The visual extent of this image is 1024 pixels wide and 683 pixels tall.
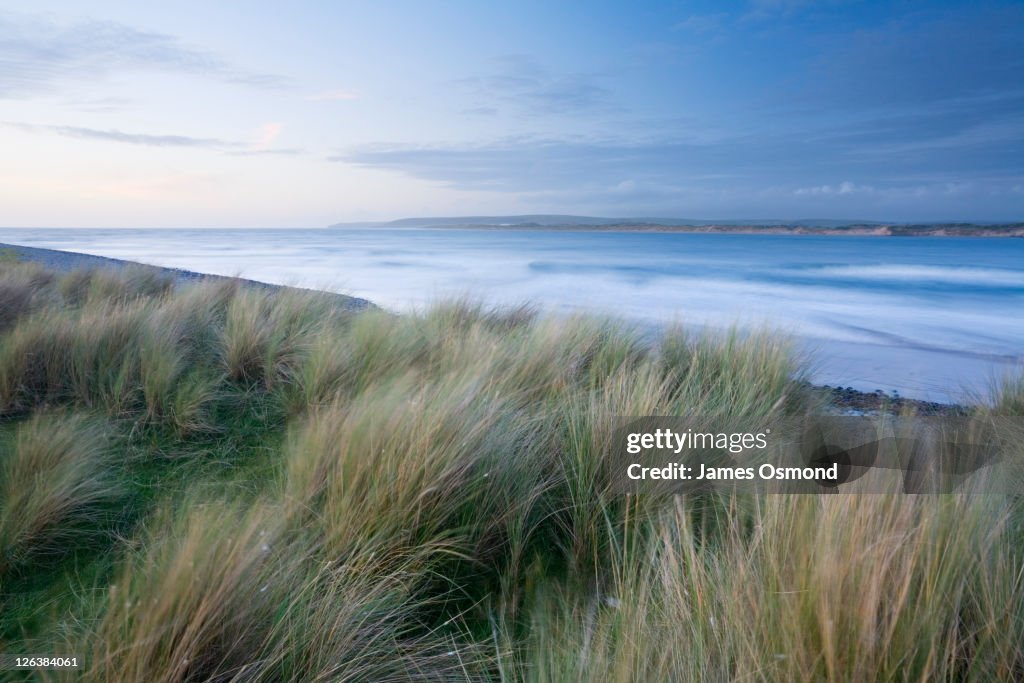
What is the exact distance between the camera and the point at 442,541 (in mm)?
1854

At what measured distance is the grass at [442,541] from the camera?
49.7 inches

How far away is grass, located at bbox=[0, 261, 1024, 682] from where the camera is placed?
1263 millimetres

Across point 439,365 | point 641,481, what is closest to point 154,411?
point 439,365

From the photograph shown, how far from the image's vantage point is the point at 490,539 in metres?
2.01

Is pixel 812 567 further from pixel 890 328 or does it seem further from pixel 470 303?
pixel 890 328

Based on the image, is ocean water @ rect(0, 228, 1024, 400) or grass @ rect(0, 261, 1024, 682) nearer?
grass @ rect(0, 261, 1024, 682)

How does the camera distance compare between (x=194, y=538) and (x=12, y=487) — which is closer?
(x=194, y=538)

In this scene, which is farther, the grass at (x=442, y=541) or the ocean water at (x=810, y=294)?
the ocean water at (x=810, y=294)

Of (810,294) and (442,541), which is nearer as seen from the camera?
(442,541)

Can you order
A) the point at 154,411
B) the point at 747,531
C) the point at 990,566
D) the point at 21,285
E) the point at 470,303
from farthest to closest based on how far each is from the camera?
the point at 470,303, the point at 21,285, the point at 154,411, the point at 747,531, the point at 990,566

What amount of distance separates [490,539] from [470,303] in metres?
4.05

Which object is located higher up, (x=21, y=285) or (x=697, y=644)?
(x=21, y=285)

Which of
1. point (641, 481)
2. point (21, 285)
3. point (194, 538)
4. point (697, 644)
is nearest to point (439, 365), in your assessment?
point (641, 481)

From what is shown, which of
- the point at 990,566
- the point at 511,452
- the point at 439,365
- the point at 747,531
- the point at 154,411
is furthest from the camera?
the point at 439,365
